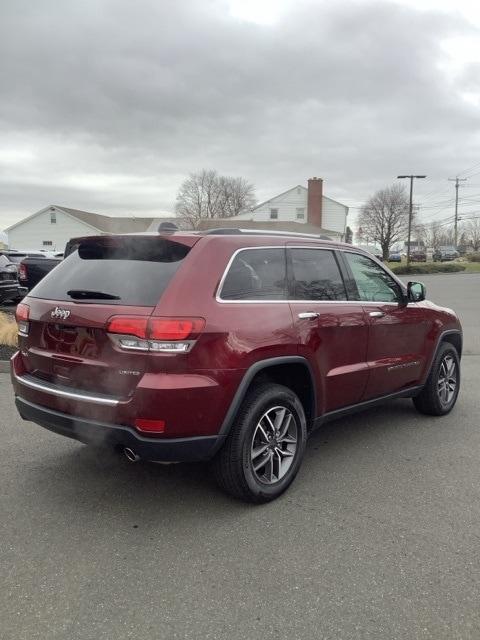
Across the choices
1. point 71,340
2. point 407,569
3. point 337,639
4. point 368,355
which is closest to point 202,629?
point 337,639

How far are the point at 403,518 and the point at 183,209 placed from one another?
65.6 meters

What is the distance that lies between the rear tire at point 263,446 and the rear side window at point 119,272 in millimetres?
917

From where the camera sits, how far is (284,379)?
12.2 ft

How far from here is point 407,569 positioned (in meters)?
2.74

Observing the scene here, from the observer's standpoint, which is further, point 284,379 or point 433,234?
point 433,234

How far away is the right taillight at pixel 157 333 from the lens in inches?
114

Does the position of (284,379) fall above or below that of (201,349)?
below

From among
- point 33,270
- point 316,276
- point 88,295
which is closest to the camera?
point 88,295

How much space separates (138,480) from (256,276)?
167cm

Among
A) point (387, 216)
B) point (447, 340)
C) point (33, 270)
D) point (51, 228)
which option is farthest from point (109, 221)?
point (447, 340)

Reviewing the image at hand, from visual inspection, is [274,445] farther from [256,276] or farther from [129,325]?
[129,325]

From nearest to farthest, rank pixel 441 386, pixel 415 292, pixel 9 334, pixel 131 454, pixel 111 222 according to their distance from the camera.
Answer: pixel 131 454 → pixel 415 292 → pixel 441 386 → pixel 9 334 → pixel 111 222

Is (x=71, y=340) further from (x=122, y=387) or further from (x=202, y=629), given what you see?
(x=202, y=629)

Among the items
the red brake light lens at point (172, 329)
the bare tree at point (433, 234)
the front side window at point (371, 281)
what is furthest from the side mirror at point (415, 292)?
the bare tree at point (433, 234)
